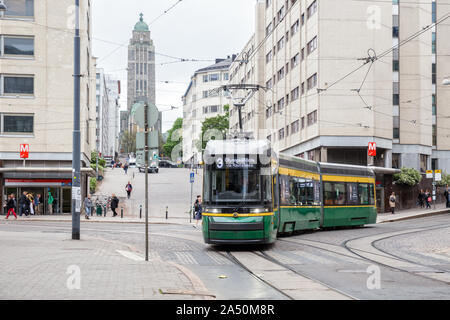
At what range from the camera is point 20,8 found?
139 ft

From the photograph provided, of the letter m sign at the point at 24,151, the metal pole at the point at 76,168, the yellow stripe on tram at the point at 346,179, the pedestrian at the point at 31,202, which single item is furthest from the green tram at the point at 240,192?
the letter m sign at the point at 24,151

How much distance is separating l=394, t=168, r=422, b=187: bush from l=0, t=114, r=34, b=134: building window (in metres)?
28.4

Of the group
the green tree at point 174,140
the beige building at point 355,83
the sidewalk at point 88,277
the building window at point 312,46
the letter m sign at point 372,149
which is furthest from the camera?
the green tree at point 174,140

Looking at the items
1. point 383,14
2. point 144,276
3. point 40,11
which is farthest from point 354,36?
point 144,276

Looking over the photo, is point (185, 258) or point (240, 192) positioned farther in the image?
point (240, 192)

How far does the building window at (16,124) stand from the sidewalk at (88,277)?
28.4 meters

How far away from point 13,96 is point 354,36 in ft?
83.2

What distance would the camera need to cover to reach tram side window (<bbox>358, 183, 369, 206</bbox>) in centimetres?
2820

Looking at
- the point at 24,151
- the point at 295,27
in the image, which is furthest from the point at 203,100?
the point at 24,151

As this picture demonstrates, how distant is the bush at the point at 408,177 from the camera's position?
50.9 m

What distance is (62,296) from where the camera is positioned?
8.16m

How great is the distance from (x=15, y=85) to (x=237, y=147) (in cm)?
2936

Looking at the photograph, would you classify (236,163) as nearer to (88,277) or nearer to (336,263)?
(336,263)

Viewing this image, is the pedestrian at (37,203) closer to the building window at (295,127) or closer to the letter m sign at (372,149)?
the building window at (295,127)
